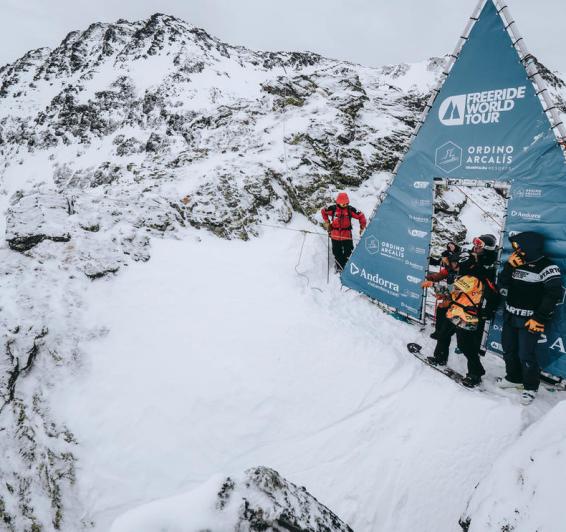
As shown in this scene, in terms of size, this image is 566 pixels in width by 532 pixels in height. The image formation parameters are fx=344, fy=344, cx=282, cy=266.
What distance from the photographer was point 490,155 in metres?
5.97

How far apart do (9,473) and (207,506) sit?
360 cm

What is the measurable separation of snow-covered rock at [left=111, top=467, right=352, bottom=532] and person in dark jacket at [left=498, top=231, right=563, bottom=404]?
13.7 feet

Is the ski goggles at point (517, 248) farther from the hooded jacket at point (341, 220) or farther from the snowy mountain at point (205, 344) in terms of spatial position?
the hooded jacket at point (341, 220)

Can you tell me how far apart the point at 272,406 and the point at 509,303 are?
4227mm

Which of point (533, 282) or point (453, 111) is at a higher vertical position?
point (453, 111)

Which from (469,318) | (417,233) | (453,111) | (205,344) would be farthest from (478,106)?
(205,344)

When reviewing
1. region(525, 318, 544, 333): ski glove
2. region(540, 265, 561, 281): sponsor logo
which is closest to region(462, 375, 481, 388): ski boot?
region(525, 318, 544, 333): ski glove

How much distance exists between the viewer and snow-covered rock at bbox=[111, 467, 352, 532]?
96.0 inches

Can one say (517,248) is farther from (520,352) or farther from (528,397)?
(528,397)

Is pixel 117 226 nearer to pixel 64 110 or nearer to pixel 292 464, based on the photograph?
pixel 292 464

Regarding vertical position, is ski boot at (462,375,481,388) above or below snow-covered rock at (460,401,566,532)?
below

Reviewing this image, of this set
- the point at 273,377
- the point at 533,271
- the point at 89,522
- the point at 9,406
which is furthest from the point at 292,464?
the point at 533,271

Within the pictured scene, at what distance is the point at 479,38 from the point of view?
583 cm

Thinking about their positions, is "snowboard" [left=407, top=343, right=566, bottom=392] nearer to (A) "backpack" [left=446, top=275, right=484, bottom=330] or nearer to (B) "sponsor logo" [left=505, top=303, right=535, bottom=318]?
(A) "backpack" [left=446, top=275, right=484, bottom=330]
